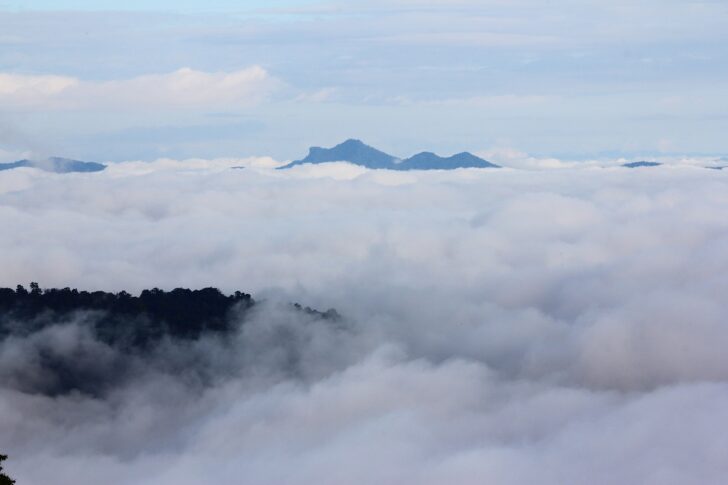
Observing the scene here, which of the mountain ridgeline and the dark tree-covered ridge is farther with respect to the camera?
the dark tree-covered ridge

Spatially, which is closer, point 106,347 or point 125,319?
point 106,347

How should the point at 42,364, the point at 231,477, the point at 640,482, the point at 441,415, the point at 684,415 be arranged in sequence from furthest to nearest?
the point at 42,364, the point at 441,415, the point at 684,415, the point at 231,477, the point at 640,482

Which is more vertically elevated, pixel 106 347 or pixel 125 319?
pixel 125 319

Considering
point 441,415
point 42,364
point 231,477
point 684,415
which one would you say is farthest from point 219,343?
point 684,415

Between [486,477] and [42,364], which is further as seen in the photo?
[42,364]

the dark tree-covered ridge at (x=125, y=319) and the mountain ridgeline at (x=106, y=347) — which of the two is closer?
the mountain ridgeline at (x=106, y=347)

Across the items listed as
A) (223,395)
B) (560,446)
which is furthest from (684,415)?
(223,395)

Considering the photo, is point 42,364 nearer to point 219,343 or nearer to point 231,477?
point 219,343

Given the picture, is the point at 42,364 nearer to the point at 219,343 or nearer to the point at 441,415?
the point at 219,343

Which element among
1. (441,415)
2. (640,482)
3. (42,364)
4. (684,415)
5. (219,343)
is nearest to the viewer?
(640,482)
